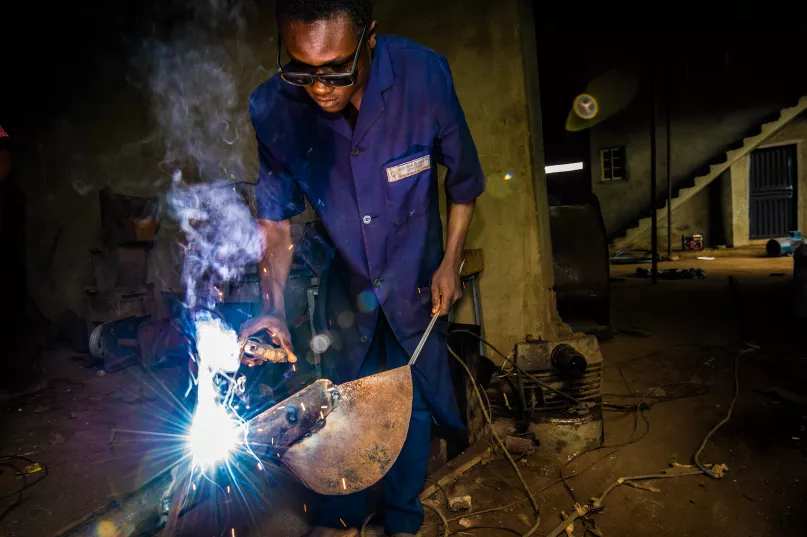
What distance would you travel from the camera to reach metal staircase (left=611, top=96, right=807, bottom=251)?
1617 centimetres

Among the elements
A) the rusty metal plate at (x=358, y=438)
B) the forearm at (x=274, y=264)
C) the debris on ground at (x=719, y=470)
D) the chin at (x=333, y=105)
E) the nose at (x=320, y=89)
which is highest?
the nose at (x=320, y=89)

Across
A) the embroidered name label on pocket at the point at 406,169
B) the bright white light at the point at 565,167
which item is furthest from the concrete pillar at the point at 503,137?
the bright white light at the point at 565,167

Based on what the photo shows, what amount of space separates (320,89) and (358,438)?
4.68 feet

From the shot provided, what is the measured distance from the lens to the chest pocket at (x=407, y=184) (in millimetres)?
2166

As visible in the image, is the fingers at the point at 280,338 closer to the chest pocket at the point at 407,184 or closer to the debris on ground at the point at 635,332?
the chest pocket at the point at 407,184

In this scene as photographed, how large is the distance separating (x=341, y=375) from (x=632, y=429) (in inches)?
100.0

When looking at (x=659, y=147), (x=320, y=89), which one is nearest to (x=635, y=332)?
(x=320, y=89)

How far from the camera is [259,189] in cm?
233

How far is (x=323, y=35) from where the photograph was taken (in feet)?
5.91

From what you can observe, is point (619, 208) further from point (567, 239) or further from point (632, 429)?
point (632, 429)

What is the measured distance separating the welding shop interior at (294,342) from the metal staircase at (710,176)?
5870 mm

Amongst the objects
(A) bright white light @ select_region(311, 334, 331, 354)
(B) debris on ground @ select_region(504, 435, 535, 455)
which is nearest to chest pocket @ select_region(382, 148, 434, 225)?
(A) bright white light @ select_region(311, 334, 331, 354)

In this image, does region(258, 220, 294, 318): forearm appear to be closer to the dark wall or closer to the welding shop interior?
the welding shop interior

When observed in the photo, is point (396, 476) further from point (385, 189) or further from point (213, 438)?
point (385, 189)
